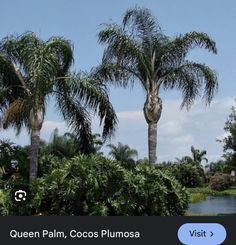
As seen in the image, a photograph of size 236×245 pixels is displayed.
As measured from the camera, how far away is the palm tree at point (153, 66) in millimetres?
20469

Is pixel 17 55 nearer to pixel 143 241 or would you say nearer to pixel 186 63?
pixel 186 63

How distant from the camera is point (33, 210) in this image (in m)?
15.2

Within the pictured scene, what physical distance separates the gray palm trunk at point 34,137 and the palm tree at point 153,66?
3.87m

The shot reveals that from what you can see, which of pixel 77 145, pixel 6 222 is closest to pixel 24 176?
pixel 77 145

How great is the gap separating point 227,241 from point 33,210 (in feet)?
28.9

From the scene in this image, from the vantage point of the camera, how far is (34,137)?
1731 centimetres

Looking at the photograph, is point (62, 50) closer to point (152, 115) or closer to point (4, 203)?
point (152, 115)

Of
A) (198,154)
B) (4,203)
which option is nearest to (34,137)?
(4,203)

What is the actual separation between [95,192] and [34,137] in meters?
3.31

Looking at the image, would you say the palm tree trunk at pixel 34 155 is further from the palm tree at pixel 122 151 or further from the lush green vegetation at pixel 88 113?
the palm tree at pixel 122 151

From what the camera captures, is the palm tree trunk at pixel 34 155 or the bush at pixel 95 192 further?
the palm tree trunk at pixel 34 155

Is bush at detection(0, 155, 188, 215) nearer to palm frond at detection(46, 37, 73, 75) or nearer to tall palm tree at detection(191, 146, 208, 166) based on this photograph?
palm frond at detection(46, 37, 73, 75)

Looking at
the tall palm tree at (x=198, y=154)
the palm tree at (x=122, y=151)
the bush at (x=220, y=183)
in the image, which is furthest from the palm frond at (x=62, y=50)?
the tall palm tree at (x=198, y=154)

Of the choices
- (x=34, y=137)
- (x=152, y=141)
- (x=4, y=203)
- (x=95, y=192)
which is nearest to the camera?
(x=95, y=192)
